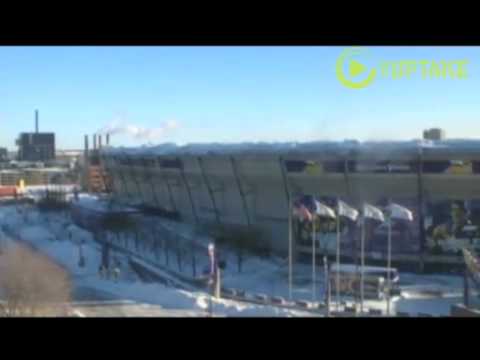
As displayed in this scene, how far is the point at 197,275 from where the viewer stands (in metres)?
10.7

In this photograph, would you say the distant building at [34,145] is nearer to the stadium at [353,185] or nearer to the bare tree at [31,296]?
the stadium at [353,185]

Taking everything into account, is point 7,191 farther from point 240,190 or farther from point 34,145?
point 240,190

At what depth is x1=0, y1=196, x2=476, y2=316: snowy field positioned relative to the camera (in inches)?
298

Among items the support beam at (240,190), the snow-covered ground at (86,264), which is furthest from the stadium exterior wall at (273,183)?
the snow-covered ground at (86,264)

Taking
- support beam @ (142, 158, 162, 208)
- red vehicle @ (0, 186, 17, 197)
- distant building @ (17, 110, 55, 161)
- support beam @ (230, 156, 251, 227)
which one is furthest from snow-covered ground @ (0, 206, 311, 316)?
distant building @ (17, 110, 55, 161)
